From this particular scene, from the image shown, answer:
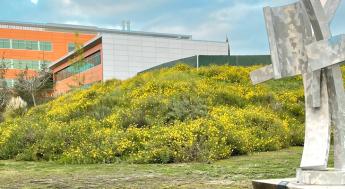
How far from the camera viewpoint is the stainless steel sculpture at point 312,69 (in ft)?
20.3

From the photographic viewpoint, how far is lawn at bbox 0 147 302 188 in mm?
8203

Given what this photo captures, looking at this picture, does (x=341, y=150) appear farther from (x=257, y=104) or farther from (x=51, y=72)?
(x=51, y=72)

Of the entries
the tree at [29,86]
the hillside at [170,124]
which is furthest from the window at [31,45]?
the hillside at [170,124]

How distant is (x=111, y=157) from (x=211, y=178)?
4356 millimetres

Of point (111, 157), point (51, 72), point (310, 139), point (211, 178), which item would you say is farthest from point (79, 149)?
point (51, 72)

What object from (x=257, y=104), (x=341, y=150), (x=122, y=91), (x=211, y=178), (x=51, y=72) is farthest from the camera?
(x=51, y=72)

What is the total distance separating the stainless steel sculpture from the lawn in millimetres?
1718

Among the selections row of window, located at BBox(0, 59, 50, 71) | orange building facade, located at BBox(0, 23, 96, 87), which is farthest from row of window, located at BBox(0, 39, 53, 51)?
row of window, located at BBox(0, 59, 50, 71)

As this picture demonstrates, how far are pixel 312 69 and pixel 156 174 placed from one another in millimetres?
4253

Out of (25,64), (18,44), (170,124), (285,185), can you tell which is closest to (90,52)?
(25,64)

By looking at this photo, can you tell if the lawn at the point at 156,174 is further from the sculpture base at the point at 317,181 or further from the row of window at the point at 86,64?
the row of window at the point at 86,64

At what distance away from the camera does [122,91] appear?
69.6 ft

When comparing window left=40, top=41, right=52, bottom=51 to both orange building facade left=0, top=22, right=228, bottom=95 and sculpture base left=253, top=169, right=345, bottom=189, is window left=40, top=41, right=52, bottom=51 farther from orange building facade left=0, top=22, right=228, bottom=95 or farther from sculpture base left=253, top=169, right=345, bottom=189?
sculpture base left=253, top=169, right=345, bottom=189

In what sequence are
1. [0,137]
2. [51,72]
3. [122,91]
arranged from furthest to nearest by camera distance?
1. [51,72]
2. [122,91]
3. [0,137]
